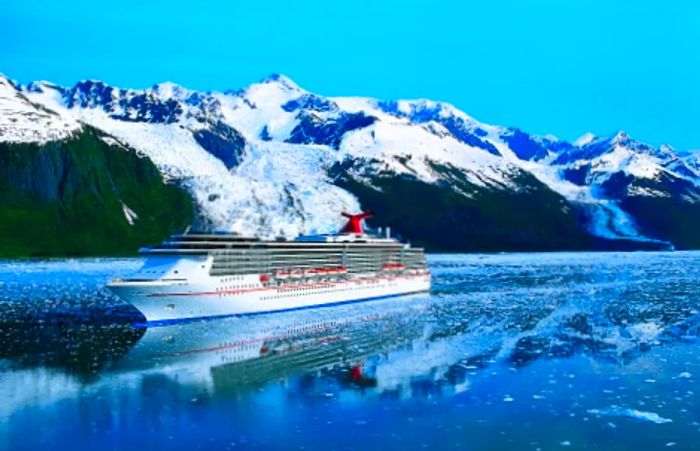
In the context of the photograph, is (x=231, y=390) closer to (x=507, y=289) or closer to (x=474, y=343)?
(x=474, y=343)

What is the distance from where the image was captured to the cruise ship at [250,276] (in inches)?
3125

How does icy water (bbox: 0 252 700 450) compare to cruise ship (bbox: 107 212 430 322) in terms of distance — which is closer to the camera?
icy water (bbox: 0 252 700 450)

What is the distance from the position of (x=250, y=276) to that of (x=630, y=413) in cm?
5450

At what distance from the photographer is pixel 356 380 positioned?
50.7 meters

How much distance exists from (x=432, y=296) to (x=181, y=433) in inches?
3238

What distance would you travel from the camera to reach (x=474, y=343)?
6556 cm

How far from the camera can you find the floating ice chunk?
40.0 m

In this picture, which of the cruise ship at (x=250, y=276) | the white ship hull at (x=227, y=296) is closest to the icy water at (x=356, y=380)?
the white ship hull at (x=227, y=296)

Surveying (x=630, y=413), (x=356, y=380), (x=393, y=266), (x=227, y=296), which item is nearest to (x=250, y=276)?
(x=227, y=296)

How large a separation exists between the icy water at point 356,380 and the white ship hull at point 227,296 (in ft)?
7.58

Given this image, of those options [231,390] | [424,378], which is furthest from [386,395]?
[231,390]

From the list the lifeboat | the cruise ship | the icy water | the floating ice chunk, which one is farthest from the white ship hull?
the floating ice chunk

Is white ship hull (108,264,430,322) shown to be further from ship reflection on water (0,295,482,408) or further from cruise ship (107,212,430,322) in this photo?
ship reflection on water (0,295,482,408)

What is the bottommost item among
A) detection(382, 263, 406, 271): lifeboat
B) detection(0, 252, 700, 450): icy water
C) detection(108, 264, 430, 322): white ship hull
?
detection(0, 252, 700, 450): icy water
